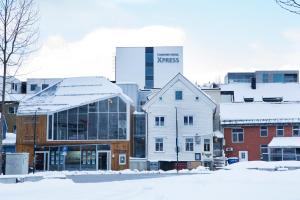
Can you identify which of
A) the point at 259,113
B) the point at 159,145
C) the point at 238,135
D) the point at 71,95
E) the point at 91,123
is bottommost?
the point at 159,145

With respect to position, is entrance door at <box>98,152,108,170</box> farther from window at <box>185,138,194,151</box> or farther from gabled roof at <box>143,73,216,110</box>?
window at <box>185,138,194,151</box>

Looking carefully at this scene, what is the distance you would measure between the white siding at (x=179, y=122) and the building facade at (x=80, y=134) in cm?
351

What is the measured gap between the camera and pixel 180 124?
191 feet

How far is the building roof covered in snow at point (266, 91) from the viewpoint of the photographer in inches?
2756

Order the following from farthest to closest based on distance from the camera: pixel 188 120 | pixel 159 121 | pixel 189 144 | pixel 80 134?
pixel 188 120 → pixel 159 121 → pixel 189 144 → pixel 80 134

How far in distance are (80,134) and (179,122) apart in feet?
36.8

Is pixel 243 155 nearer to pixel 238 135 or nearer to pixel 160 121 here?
pixel 238 135

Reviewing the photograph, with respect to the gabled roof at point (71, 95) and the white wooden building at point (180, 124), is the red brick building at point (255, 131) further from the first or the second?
the gabled roof at point (71, 95)

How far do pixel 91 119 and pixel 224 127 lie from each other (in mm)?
15742

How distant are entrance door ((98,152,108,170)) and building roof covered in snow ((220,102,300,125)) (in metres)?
14.4

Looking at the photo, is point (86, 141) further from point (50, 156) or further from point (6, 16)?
point (6, 16)

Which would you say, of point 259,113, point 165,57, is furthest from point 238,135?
point 165,57

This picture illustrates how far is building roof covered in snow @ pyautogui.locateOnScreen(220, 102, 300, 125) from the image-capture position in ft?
196

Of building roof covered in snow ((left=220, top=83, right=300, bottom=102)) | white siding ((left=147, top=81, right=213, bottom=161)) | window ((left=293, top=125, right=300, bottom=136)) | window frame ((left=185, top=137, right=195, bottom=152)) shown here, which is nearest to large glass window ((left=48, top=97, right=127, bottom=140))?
white siding ((left=147, top=81, right=213, bottom=161))
